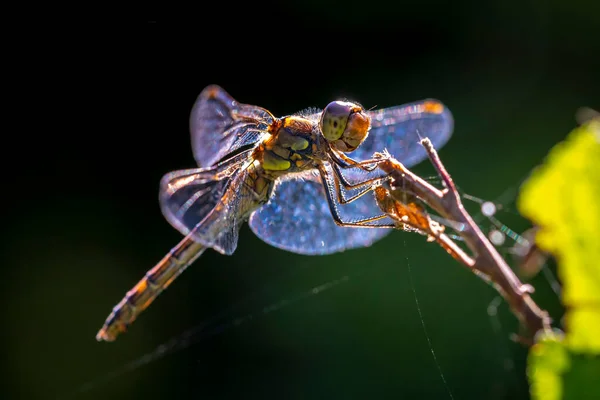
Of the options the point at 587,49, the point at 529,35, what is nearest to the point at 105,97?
the point at 529,35

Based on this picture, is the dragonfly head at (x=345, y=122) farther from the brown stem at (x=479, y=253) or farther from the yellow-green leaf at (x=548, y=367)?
the yellow-green leaf at (x=548, y=367)

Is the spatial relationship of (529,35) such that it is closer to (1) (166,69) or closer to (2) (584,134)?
(1) (166,69)

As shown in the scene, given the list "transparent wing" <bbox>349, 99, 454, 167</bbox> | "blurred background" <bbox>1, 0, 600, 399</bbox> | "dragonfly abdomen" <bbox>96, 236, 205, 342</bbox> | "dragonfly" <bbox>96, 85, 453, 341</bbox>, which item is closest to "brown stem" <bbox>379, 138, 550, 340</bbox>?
"dragonfly" <bbox>96, 85, 453, 341</bbox>

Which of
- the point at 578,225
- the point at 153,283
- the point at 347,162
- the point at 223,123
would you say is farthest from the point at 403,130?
the point at 578,225

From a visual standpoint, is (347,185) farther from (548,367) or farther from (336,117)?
(548,367)

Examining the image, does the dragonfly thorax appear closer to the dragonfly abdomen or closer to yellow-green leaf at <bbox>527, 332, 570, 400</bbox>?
the dragonfly abdomen
